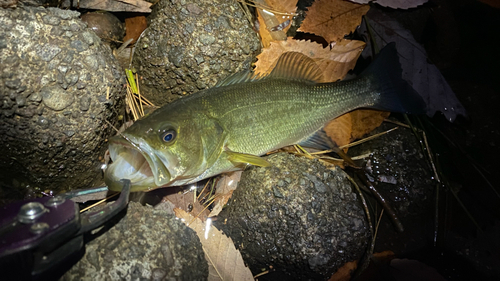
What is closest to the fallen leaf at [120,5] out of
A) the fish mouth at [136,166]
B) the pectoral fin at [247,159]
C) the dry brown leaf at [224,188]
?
the fish mouth at [136,166]

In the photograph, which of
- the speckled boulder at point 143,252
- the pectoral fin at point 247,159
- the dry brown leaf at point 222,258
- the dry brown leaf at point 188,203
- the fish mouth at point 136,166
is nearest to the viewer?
the speckled boulder at point 143,252

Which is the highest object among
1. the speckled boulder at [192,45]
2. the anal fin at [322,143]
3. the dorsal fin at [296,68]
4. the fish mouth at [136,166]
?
the speckled boulder at [192,45]

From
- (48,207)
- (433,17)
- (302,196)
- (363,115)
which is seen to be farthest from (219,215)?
(433,17)

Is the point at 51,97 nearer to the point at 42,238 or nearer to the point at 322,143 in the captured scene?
the point at 42,238

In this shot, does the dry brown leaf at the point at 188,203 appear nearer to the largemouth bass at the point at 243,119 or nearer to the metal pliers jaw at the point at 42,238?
the largemouth bass at the point at 243,119

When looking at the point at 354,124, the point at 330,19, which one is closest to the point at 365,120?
the point at 354,124

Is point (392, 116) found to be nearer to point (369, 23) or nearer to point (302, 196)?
point (369, 23)
